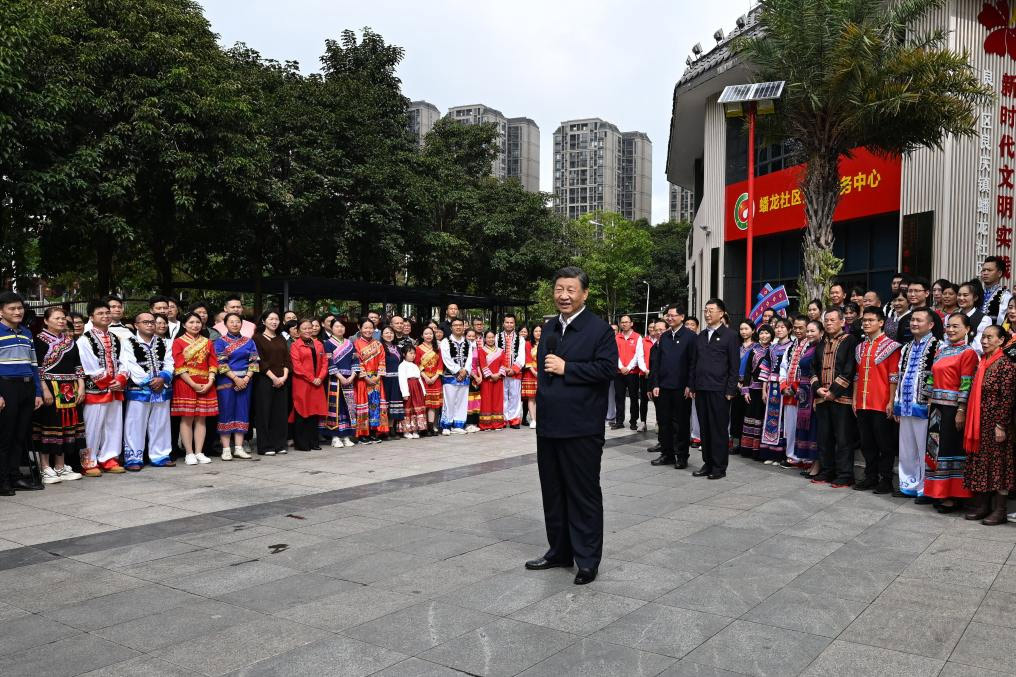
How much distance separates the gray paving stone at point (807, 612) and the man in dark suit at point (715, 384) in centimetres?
398

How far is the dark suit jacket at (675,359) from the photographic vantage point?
30.2ft

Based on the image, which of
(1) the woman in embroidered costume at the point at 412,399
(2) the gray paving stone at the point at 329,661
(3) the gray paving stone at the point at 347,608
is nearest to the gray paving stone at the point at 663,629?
(2) the gray paving stone at the point at 329,661

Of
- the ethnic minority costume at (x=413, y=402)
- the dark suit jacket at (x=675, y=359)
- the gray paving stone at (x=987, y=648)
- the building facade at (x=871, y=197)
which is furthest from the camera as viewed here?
the building facade at (x=871, y=197)

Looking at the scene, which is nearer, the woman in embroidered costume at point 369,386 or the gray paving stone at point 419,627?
the gray paving stone at point 419,627

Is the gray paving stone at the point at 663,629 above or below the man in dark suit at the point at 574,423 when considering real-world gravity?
below

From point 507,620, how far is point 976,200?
13.6 meters

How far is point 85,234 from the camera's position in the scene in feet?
54.2

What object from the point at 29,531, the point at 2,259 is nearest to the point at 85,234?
the point at 2,259

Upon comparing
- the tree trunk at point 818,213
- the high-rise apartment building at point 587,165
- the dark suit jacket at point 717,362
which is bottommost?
the dark suit jacket at point 717,362

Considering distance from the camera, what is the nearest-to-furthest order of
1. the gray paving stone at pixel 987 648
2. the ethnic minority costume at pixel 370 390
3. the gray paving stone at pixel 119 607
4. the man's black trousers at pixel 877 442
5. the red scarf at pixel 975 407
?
the gray paving stone at pixel 987 648 < the gray paving stone at pixel 119 607 < the red scarf at pixel 975 407 < the man's black trousers at pixel 877 442 < the ethnic minority costume at pixel 370 390

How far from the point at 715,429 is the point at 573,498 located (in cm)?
397

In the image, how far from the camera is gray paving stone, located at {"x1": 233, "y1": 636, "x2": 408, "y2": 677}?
3574mm

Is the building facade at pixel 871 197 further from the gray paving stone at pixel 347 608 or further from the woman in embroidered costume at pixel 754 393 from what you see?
the gray paving stone at pixel 347 608

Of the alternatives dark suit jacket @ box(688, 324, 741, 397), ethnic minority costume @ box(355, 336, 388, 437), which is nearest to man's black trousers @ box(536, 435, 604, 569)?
dark suit jacket @ box(688, 324, 741, 397)
